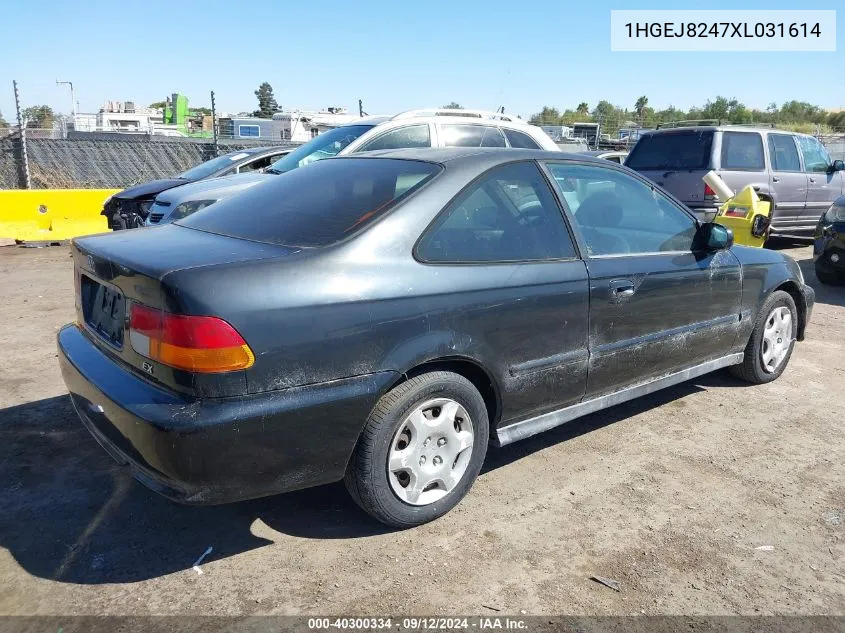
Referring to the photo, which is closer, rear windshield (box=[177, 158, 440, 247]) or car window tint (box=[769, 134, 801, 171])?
rear windshield (box=[177, 158, 440, 247])

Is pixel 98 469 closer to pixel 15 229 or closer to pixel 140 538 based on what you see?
pixel 140 538

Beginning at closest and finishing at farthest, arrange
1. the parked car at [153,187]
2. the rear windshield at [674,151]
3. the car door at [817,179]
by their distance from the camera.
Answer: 1. the parked car at [153,187]
2. the rear windshield at [674,151]
3. the car door at [817,179]

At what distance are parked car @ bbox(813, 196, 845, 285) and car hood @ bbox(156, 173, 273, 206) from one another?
6391 millimetres

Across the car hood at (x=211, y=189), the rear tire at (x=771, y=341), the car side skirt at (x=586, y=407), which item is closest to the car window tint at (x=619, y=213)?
the car side skirt at (x=586, y=407)

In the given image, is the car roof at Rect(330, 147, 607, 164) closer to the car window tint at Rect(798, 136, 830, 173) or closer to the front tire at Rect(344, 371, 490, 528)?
the front tire at Rect(344, 371, 490, 528)

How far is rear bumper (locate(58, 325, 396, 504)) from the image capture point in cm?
248

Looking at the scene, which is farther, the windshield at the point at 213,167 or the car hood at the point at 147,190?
the windshield at the point at 213,167

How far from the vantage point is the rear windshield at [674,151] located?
9836mm

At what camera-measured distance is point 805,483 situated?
3.58 meters

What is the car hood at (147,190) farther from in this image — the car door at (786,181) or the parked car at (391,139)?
the car door at (786,181)

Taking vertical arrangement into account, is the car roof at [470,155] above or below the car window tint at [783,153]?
below

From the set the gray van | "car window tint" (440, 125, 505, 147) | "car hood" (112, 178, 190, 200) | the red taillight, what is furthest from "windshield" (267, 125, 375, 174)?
the red taillight

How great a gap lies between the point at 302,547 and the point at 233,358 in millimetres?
936

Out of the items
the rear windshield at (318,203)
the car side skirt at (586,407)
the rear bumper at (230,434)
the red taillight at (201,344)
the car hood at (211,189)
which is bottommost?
the car side skirt at (586,407)
